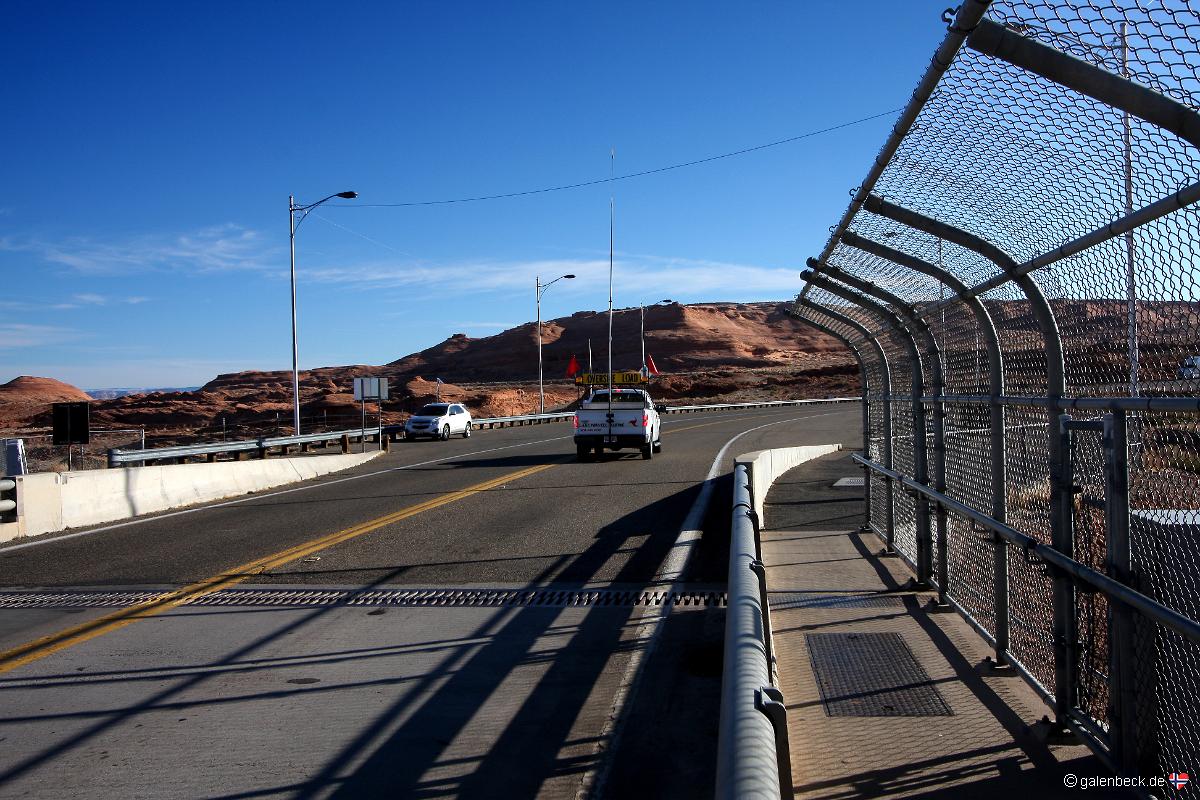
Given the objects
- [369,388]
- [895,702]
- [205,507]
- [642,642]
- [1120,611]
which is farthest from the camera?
[369,388]

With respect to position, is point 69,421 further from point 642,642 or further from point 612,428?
point 642,642

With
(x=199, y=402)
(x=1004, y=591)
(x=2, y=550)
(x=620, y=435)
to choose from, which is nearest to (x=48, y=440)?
(x=620, y=435)

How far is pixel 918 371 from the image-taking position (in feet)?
25.9

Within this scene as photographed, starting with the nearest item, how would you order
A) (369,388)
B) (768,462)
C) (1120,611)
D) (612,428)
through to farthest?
(1120,611)
(768,462)
(612,428)
(369,388)

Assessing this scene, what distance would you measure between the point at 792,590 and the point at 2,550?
956 centimetres

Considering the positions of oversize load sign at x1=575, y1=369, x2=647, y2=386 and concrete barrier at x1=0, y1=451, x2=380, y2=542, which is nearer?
concrete barrier at x1=0, y1=451, x2=380, y2=542

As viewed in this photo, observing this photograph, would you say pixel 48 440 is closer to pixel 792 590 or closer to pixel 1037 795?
pixel 792 590

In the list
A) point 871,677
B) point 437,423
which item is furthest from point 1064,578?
point 437,423

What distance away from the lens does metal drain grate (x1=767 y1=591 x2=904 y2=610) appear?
25.2ft

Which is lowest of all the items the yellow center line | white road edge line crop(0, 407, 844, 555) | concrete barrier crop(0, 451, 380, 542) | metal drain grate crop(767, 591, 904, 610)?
the yellow center line

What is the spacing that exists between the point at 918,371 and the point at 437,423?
31981 millimetres

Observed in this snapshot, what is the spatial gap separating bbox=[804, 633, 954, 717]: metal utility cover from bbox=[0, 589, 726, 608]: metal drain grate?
2054 mm

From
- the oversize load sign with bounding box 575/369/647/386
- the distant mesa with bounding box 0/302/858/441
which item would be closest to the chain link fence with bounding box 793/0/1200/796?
the oversize load sign with bounding box 575/369/647/386

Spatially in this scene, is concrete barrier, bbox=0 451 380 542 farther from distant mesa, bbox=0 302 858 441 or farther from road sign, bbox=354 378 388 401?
distant mesa, bbox=0 302 858 441
